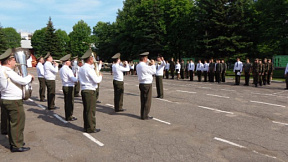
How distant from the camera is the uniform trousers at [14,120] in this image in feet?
18.1

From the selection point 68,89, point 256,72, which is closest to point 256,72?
point 256,72

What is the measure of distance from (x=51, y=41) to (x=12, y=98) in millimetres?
62491

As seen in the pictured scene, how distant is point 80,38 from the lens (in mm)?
82812

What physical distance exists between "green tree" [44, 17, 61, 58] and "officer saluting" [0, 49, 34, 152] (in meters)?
60.7

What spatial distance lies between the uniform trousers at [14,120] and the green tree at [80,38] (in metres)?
75.4

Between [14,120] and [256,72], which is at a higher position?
[256,72]

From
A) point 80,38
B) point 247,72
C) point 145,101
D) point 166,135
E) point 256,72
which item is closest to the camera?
point 166,135

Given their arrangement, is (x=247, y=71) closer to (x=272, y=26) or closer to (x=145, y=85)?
(x=145, y=85)

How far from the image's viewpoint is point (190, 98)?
12359 millimetres

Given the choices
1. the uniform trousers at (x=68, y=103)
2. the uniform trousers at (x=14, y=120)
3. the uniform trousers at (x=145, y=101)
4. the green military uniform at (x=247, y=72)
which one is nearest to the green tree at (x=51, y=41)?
the green military uniform at (x=247, y=72)

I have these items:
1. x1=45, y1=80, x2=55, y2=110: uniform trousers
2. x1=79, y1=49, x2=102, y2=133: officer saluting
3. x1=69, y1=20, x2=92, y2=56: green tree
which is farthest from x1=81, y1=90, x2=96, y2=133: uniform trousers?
x1=69, y1=20, x2=92, y2=56: green tree

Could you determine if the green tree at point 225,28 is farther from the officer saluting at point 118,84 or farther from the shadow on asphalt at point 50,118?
the shadow on asphalt at point 50,118

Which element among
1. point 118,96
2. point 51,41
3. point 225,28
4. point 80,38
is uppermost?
point 80,38

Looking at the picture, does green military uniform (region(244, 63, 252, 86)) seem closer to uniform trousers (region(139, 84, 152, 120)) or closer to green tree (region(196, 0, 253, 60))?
uniform trousers (region(139, 84, 152, 120))
